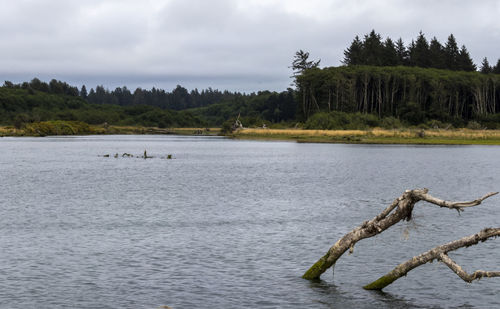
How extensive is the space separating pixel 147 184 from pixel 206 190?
7.71 meters

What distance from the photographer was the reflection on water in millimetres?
20062

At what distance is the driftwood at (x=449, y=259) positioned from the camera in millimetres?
16375

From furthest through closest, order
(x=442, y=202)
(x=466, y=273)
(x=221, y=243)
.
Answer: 1. (x=221, y=243)
2. (x=466, y=273)
3. (x=442, y=202)

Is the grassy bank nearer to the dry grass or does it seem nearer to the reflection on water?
the dry grass

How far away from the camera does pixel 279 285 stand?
21312 mm

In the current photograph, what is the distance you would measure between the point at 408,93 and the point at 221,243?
171m

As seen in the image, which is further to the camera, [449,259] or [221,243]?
[221,243]

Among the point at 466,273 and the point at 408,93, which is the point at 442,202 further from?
the point at 408,93

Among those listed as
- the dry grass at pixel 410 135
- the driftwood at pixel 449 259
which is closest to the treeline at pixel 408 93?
the dry grass at pixel 410 135

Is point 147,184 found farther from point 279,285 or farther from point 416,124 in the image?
point 416,124

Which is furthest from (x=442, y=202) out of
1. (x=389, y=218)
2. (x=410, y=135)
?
(x=410, y=135)

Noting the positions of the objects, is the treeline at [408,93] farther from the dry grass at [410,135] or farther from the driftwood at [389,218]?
the driftwood at [389,218]

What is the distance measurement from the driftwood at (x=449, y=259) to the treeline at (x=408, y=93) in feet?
510

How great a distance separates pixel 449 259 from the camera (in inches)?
680
